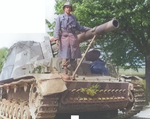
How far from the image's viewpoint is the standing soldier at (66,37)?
6.51 m

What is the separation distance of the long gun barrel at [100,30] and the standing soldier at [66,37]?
9.3 inches

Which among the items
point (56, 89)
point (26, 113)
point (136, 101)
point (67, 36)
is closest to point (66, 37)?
point (67, 36)

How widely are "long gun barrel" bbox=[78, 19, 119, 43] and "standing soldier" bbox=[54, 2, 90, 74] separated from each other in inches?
9.3

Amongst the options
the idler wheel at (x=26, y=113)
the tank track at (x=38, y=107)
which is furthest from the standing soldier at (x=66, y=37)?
the idler wheel at (x=26, y=113)

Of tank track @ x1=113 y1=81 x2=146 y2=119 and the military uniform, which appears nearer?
the military uniform

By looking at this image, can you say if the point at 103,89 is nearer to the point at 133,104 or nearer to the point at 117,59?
the point at 133,104

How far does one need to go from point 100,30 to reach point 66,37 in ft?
2.92

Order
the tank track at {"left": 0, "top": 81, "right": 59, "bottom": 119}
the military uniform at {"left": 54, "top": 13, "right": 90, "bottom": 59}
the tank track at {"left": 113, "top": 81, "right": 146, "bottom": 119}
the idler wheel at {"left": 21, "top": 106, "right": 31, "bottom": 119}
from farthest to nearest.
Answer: the tank track at {"left": 113, "top": 81, "right": 146, "bottom": 119} → the idler wheel at {"left": 21, "top": 106, "right": 31, "bottom": 119} → the military uniform at {"left": 54, "top": 13, "right": 90, "bottom": 59} → the tank track at {"left": 0, "top": 81, "right": 59, "bottom": 119}

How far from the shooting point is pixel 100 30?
6.44 m

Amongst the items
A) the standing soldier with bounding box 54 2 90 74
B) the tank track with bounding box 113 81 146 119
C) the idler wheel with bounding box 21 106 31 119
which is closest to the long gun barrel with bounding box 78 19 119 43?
the standing soldier with bounding box 54 2 90 74

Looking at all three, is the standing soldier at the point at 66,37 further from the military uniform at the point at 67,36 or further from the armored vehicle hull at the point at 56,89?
the armored vehicle hull at the point at 56,89

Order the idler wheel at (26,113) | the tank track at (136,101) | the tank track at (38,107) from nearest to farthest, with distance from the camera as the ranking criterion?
1. the tank track at (38,107)
2. the idler wheel at (26,113)
3. the tank track at (136,101)

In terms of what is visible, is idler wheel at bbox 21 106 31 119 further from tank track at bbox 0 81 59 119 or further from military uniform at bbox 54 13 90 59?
military uniform at bbox 54 13 90 59

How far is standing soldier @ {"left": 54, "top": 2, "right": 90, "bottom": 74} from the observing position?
6509 mm
